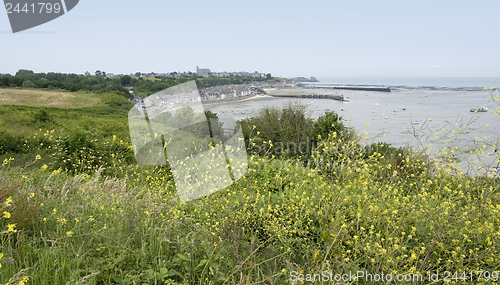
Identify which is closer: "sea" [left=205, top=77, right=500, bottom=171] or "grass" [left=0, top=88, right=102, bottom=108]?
"sea" [left=205, top=77, right=500, bottom=171]

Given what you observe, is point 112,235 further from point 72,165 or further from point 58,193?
point 72,165

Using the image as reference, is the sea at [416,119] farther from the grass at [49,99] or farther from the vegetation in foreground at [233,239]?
the grass at [49,99]

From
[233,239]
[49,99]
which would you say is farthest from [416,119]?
[49,99]

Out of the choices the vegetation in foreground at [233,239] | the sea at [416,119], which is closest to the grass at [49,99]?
the sea at [416,119]

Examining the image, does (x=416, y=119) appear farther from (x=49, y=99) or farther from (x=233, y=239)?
(x=49, y=99)

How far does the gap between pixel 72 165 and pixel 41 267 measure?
227 inches

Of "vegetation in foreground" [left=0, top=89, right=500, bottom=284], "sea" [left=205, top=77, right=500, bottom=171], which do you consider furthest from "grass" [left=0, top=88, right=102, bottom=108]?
"vegetation in foreground" [left=0, top=89, right=500, bottom=284]

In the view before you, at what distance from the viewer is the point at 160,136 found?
13.0 feet

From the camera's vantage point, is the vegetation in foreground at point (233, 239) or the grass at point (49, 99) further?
the grass at point (49, 99)

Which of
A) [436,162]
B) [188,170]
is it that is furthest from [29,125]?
[436,162]

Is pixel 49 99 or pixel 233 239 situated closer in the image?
pixel 233 239

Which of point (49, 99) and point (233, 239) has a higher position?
point (49, 99)

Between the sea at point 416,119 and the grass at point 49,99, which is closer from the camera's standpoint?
the sea at point 416,119

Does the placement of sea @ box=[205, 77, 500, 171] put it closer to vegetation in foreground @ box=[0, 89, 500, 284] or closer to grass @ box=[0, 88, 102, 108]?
vegetation in foreground @ box=[0, 89, 500, 284]
